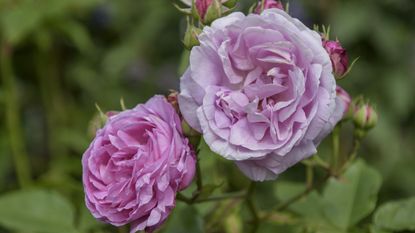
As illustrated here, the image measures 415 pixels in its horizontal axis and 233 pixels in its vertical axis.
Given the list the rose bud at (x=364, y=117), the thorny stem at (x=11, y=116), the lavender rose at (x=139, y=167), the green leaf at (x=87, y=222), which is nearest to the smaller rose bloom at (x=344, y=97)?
the rose bud at (x=364, y=117)

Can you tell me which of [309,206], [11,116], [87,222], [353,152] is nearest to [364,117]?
[353,152]

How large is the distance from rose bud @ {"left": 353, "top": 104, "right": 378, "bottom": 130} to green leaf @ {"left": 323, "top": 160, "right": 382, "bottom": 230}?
126mm

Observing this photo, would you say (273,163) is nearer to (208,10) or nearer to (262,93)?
(262,93)

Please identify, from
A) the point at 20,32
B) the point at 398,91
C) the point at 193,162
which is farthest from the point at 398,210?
the point at 398,91

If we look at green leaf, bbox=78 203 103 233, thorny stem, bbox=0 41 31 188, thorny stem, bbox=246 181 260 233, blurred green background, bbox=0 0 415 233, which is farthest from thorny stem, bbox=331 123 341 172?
thorny stem, bbox=0 41 31 188

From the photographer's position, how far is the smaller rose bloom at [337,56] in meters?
0.94

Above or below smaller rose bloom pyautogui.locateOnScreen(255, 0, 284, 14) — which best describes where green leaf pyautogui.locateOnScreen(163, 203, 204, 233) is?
below

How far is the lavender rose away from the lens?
0.91 m

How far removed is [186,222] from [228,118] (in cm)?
29

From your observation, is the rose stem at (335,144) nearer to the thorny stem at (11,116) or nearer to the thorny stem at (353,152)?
the thorny stem at (353,152)

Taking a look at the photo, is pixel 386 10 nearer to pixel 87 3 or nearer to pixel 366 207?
pixel 87 3

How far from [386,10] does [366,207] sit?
4.80 feet

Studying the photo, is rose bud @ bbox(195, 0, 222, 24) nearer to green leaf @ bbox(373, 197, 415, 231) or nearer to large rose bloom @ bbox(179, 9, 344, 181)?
large rose bloom @ bbox(179, 9, 344, 181)

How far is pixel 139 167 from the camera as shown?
3.01ft
